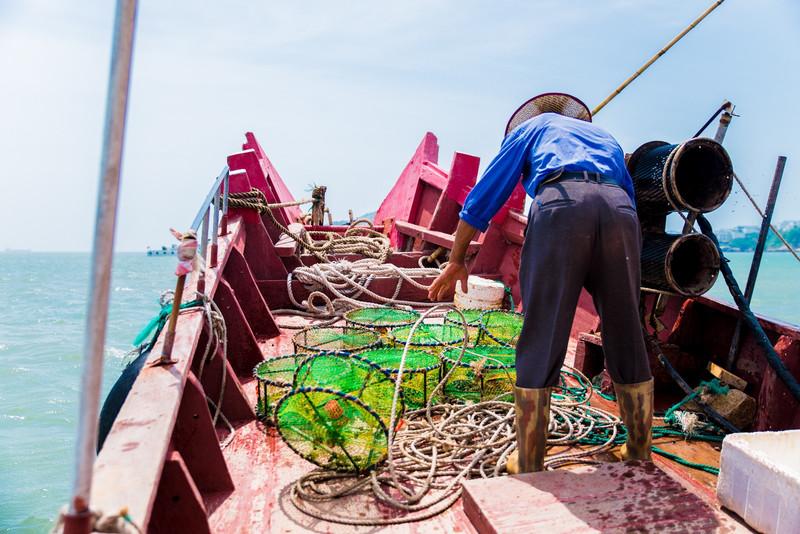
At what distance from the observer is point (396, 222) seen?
809 centimetres

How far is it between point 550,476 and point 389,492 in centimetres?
71

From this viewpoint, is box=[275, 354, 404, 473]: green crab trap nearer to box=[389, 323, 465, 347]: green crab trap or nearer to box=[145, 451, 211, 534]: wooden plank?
box=[145, 451, 211, 534]: wooden plank

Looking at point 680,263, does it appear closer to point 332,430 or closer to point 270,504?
point 332,430

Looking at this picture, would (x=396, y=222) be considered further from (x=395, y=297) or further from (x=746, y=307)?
(x=746, y=307)

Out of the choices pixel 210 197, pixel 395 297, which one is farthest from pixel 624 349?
pixel 395 297

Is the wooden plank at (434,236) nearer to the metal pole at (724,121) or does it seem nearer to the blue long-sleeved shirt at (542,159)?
the metal pole at (724,121)

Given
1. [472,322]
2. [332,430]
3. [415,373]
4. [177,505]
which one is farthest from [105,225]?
[472,322]

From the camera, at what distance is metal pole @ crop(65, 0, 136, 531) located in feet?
3.30

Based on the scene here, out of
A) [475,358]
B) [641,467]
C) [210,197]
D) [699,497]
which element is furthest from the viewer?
[475,358]

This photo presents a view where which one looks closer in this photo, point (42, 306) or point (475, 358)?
point (475, 358)

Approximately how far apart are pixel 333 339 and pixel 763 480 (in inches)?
118

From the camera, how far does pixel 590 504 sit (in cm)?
212

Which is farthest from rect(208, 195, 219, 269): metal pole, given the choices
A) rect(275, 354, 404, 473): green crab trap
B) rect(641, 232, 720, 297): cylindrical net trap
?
rect(641, 232, 720, 297): cylindrical net trap

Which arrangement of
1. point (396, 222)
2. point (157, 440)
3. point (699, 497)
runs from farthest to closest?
point (396, 222) < point (699, 497) < point (157, 440)
